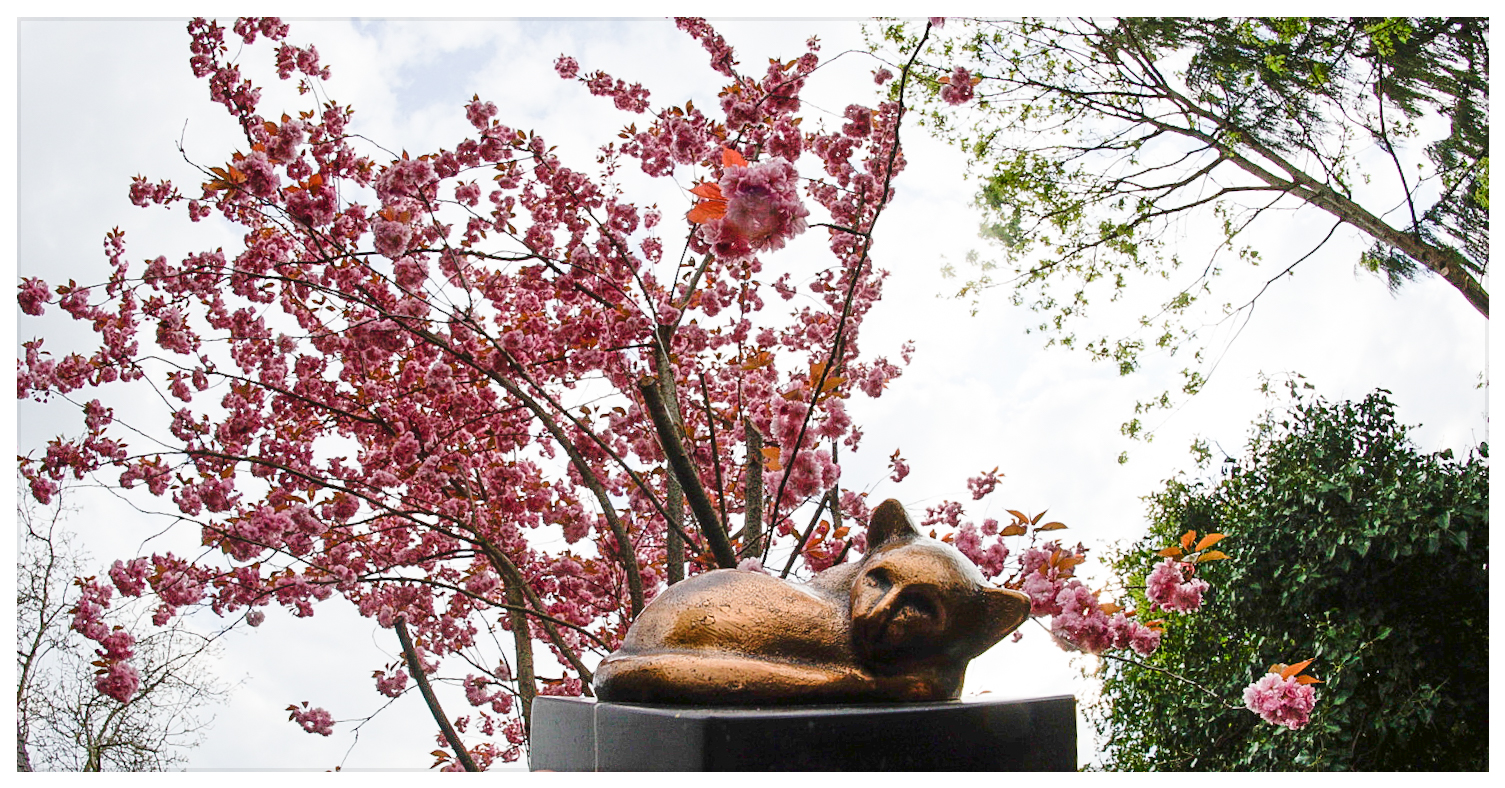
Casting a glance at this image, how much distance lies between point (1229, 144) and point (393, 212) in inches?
225

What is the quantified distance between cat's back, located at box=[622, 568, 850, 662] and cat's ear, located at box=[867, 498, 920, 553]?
0.20 metres

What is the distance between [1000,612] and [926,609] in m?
0.17

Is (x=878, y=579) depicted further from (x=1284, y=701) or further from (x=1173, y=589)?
(x=1284, y=701)

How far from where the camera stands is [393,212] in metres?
3.28

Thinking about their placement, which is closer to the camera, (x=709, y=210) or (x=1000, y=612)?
(x=1000, y=612)

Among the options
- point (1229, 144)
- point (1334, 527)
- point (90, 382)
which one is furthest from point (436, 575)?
point (1229, 144)

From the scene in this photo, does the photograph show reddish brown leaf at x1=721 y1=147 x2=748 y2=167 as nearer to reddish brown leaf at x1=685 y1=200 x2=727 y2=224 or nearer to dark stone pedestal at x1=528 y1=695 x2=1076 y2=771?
reddish brown leaf at x1=685 y1=200 x2=727 y2=224

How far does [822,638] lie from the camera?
1640 millimetres

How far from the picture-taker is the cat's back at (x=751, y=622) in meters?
1.62

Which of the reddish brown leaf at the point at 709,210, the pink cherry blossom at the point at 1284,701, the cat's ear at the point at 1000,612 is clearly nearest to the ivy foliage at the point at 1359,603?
the pink cherry blossom at the point at 1284,701

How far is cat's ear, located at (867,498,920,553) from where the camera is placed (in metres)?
1.86

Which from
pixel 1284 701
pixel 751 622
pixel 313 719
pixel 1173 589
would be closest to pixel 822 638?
pixel 751 622
